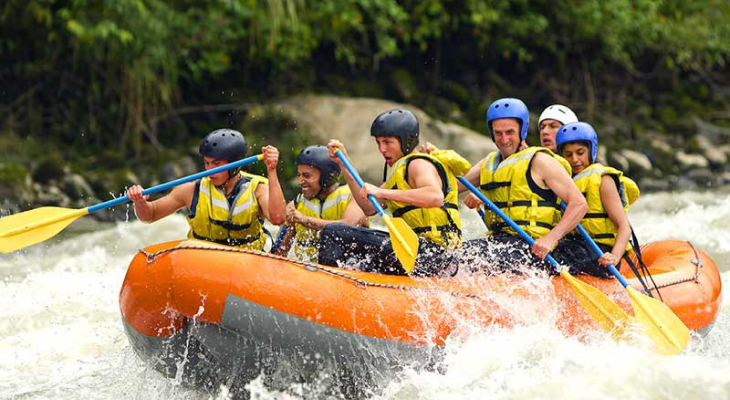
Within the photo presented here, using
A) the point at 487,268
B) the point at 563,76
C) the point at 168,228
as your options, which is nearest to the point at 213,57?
the point at 168,228

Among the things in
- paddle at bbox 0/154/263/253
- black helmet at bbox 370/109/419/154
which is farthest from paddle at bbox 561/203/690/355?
paddle at bbox 0/154/263/253

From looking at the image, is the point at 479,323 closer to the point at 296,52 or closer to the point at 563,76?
the point at 296,52

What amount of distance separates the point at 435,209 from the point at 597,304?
1041 mm

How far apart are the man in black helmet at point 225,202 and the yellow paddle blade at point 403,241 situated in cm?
82

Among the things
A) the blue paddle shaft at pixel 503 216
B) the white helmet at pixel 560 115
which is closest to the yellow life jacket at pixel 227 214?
the blue paddle shaft at pixel 503 216

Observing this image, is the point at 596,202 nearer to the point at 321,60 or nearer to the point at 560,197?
the point at 560,197

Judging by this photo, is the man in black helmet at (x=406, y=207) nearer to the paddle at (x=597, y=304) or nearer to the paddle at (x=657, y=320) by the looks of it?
the paddle at (x=597, y=304)

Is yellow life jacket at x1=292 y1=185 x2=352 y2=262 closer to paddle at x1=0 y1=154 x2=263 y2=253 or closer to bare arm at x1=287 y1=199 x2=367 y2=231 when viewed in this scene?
bare arm at x1=287 y1=199 x2=367 y2=231

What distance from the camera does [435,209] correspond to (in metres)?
5.39

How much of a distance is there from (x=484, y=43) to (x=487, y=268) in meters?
9.70

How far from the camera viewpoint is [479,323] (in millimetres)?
5180

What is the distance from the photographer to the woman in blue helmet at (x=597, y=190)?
19.1ft

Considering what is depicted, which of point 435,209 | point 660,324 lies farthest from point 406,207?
point 660,324

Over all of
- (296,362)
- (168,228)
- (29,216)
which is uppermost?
(29,216)
